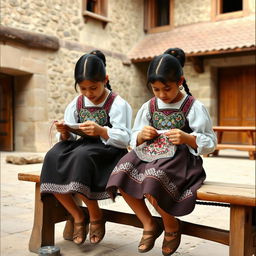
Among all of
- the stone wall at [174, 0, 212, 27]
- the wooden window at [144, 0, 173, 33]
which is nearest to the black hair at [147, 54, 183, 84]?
the stone wall at [174, 0, 212, 27]

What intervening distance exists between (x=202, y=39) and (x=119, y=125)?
812 centimetres

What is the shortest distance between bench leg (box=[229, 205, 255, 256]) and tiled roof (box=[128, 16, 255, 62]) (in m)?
7.42

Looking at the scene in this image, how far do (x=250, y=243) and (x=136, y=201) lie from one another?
570 mm

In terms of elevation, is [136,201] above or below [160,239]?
above

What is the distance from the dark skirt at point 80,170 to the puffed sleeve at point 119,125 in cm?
5

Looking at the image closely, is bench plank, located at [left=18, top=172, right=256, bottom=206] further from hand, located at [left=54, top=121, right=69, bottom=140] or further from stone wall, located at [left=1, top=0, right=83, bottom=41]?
stone wall, located at [left=1, top=0, right=83, bottom=41]

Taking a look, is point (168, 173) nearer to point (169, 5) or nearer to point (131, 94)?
point (131, 94)

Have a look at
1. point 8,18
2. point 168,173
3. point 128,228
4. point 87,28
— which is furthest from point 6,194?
point 87,28

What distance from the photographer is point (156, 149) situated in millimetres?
2031

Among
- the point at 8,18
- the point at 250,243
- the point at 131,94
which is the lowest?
the point at 250,243

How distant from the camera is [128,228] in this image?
2.93 m

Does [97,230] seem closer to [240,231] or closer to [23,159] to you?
[240,231]

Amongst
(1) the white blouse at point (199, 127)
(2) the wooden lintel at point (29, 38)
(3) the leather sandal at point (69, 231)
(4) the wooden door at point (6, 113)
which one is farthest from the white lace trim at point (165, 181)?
(4) the wooden door at point (6, 113)

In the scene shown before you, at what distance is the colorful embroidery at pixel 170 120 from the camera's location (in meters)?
2.06
